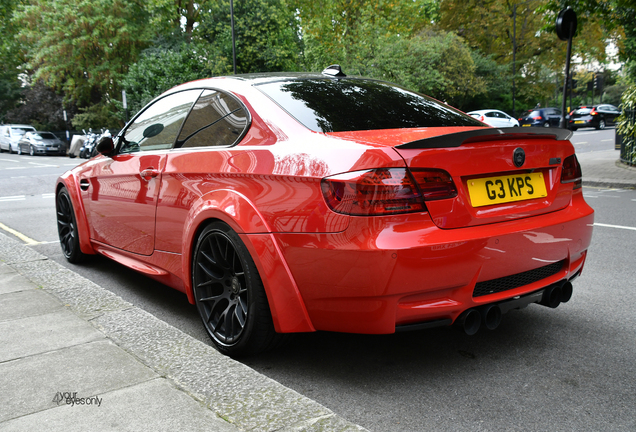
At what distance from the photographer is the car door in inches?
150

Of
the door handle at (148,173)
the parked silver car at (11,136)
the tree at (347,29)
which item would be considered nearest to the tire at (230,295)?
the door handle at (148,173)

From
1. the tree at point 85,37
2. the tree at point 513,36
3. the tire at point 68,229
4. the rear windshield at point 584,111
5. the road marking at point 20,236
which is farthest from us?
the tree at point 513,36

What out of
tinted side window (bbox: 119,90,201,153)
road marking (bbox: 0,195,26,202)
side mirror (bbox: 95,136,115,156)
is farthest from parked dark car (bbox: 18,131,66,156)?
tinted side window (bbox: 119,90,201,153)

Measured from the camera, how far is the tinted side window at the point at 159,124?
3820 millimetres

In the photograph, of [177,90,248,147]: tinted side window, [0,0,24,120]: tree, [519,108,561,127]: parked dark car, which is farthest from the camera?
[0,0,24,120]: tree

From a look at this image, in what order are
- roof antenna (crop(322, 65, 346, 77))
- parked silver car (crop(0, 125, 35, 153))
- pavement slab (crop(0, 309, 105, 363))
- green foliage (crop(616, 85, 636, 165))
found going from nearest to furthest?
pavement slab (crop(0, 309, 105, 363))
roof antenna (crop(322, 65, 346, 77))
green foliage (crop(616, 85, 636, 165))
parked silver car (crop(0, 125, 35, 153))

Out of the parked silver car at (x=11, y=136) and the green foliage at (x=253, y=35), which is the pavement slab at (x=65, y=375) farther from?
the parked silver car at (x=11, y=136)

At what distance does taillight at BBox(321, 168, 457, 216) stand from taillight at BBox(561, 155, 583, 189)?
994 mm

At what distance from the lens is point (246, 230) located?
9.35ft

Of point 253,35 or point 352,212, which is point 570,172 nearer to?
point 352,212

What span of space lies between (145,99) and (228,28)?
20.3 feet

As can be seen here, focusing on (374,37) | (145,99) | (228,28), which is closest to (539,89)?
(374,37)

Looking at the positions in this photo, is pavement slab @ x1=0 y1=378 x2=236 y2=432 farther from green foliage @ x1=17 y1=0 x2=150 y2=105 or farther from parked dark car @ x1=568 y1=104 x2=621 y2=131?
parked dark car @ x1=568 y1=104 x2=621 y2=131

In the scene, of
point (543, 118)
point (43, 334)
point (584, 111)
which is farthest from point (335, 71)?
point (584, 111)
